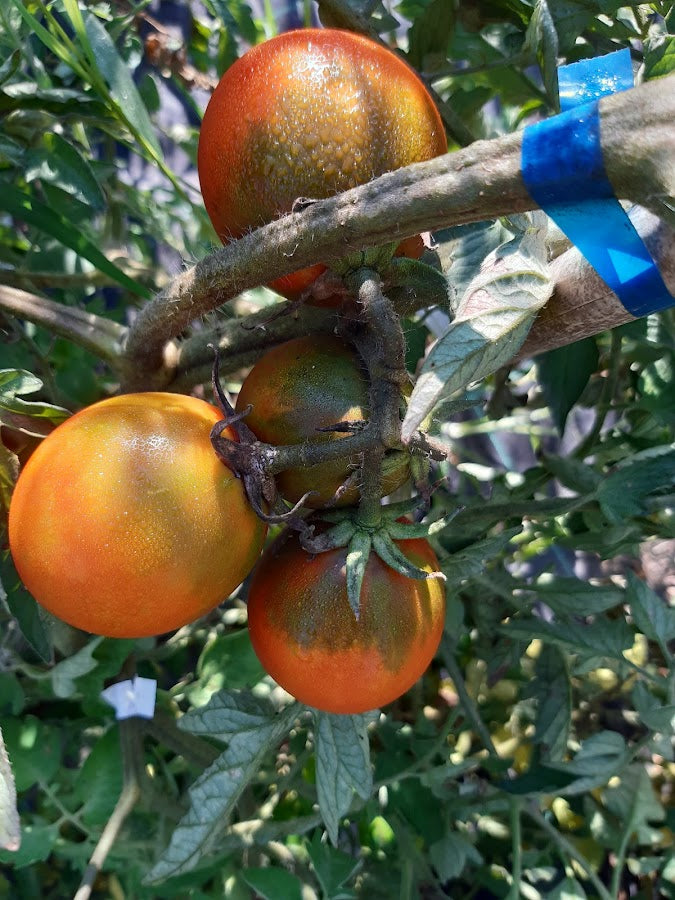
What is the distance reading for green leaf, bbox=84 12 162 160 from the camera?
1.75 ft

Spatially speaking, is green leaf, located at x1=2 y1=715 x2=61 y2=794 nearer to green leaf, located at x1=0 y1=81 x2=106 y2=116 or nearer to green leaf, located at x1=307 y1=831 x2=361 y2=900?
green leaf, located at x1=307 y1=831 x2=361 y2=900

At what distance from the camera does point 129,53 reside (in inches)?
34.6

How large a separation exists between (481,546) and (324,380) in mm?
225

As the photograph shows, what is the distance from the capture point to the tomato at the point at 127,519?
0.44 metres

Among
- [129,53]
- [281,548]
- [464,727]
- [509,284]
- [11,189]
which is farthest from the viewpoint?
[464,727]

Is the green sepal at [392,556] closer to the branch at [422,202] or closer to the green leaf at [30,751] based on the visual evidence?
the branch at [422,202]

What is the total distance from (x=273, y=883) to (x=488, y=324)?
634mm

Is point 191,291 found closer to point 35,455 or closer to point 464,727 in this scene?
point 35,455

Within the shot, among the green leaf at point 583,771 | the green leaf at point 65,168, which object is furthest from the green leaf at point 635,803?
the green leaf at point 65,168

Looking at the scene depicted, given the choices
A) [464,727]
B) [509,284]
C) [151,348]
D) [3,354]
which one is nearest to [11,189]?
[3,354]

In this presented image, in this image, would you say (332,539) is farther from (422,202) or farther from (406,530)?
(422,202)

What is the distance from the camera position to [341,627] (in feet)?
1.65

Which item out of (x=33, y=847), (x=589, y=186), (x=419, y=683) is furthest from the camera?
(x=419, y=683)

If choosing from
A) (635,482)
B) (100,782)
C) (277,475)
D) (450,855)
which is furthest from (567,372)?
(100,782)
